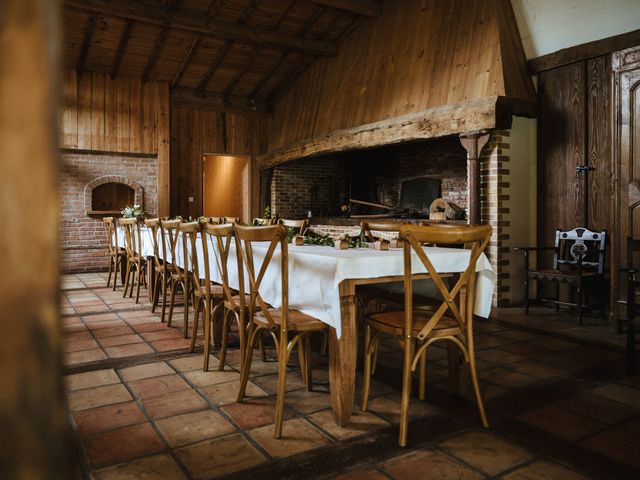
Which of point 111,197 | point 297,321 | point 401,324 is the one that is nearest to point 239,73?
point 111,197

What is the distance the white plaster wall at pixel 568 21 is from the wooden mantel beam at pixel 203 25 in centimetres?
393

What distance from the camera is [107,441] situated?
221 centimetres

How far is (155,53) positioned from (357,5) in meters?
3.62

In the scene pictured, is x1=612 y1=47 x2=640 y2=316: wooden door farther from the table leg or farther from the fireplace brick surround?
the table leg

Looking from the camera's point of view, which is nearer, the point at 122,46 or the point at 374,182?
the point at 122,46

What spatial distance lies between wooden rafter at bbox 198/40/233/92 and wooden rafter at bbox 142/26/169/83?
1.00 metres

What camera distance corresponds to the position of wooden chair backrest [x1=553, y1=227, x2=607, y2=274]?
4768 millimetres

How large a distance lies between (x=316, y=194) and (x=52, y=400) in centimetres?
1015

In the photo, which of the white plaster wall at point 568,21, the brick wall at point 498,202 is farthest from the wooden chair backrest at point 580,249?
the white plaster wall at point 568,21

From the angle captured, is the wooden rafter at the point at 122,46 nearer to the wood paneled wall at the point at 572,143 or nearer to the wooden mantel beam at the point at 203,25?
the wooden mantel beam at the point at 203,25

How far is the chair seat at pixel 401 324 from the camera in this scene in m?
2.34

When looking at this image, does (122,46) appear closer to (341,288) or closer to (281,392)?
(341,288)

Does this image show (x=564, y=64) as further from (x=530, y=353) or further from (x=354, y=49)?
(x=354, y=49)

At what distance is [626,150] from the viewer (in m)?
4.37
